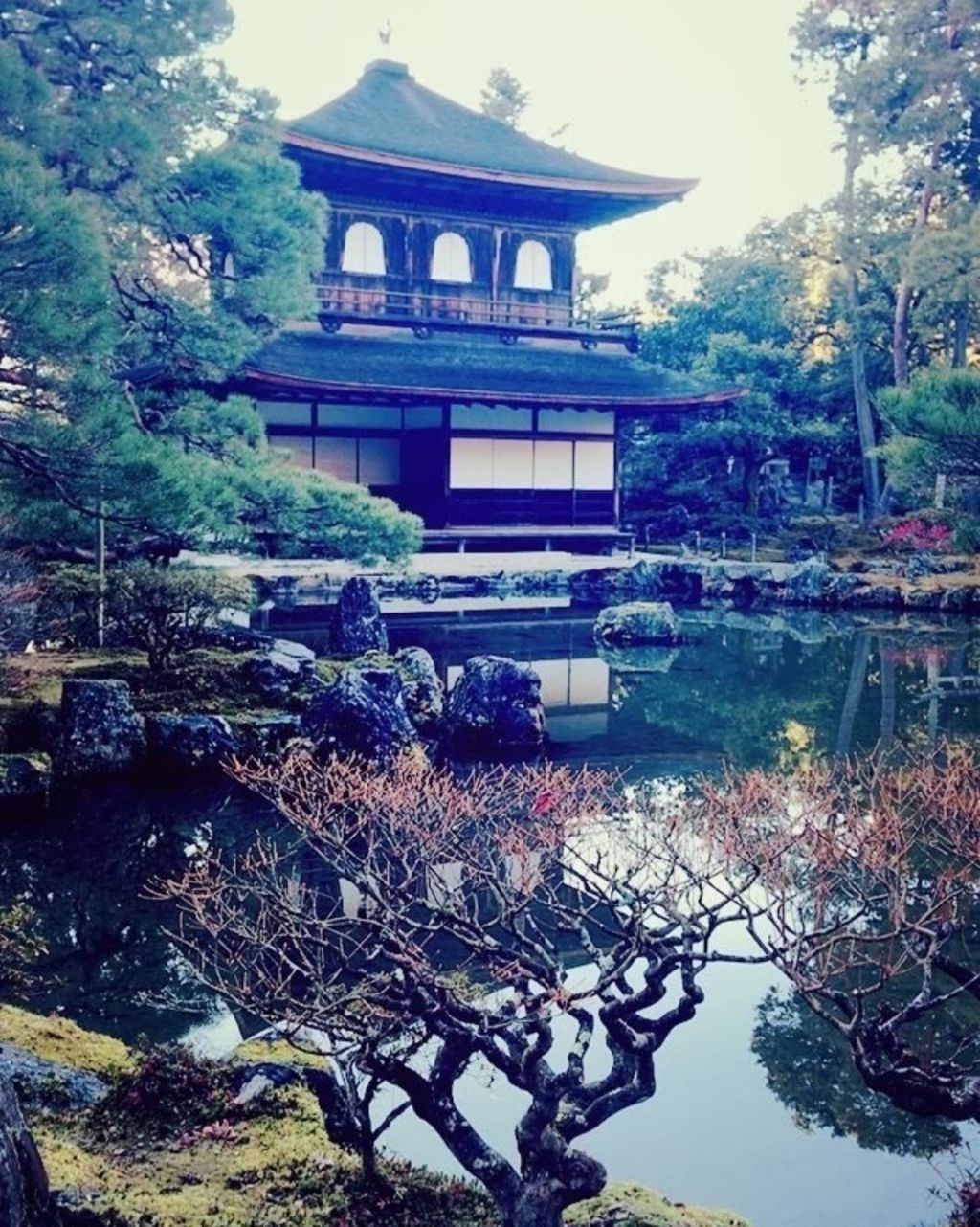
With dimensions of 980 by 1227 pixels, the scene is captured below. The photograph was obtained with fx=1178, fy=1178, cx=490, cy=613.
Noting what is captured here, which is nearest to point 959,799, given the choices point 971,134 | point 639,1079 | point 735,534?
point 639,1079

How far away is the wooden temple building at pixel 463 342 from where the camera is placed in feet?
81.5

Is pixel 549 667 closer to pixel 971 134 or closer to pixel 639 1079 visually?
pixel 639 1079

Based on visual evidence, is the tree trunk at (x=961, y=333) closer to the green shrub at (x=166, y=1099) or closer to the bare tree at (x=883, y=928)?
the bare tree at (x=883, y=928)

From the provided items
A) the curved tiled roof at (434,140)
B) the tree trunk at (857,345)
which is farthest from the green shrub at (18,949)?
the tree trunk at (857,345)

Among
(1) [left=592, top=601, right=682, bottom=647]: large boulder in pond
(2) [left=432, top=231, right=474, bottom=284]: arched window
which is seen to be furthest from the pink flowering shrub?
(2) [left=432, top=231, right=474, bottom=284]: arched window

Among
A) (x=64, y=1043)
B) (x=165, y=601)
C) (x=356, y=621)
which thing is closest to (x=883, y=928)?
(x=64, y=1043)

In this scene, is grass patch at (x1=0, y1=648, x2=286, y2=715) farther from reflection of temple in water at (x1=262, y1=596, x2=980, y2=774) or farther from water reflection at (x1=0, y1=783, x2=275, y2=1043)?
reflection of temple in water at (x1=262, y1=596, x2=980, y2=774)

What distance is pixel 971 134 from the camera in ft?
103

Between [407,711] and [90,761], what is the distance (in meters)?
3.92

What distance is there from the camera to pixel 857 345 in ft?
107

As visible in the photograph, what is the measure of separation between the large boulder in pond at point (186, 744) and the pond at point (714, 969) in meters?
0.46

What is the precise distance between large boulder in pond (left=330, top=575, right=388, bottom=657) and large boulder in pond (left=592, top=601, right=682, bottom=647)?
17.3 ft

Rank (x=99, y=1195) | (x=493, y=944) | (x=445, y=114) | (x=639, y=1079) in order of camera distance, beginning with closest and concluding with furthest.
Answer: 1. (x=99, y=1195)
2. (x=639, y=1079)
3. (x=493, y=944)
4. (x=445, y=114)

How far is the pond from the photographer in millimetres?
5051
